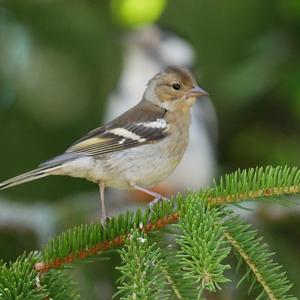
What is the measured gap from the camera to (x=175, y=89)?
419 centimetres

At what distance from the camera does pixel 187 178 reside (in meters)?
6.98

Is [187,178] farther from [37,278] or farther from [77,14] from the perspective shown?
[37,278]

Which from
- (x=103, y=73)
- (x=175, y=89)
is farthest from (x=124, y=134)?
(x=103, y=73)

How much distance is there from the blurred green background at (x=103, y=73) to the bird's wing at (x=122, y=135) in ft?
5.00

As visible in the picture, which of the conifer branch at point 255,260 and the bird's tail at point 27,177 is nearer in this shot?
the conifer branch at point 255,260

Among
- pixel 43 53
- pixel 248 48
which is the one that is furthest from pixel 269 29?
pixel 43 53

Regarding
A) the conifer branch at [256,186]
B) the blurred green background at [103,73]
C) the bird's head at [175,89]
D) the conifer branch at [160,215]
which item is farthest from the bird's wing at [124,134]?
the blurred green background at [103,73]

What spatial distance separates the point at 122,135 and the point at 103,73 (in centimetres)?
315

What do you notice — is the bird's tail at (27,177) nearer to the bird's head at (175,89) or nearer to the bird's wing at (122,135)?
the bird's wing at (122,135)

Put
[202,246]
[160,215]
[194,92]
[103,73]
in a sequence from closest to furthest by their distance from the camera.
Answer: [202,246], [160,215], [194,92], [103,73]

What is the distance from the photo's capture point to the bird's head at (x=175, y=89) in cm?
416

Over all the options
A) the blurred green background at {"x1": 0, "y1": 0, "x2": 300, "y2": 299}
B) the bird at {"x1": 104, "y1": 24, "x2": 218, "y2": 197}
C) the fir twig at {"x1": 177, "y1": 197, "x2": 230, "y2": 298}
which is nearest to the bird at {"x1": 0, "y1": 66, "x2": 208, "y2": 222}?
the fir twig at {"x1": 177, "y1": 197, "x2": 230, "y2": 298}

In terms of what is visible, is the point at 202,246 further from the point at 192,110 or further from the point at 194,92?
the point at 192,110

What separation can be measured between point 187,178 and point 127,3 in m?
1.62
